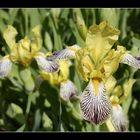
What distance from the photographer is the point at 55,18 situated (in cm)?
175

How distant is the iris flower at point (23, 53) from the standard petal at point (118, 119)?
0.85 ft

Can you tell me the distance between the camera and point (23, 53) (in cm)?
161

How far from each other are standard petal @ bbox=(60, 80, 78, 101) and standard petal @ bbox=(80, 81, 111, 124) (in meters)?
0.20

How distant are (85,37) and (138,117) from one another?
0.44 metres

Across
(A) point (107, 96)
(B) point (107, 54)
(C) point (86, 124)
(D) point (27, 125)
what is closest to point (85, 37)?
(B) point (107, 54)

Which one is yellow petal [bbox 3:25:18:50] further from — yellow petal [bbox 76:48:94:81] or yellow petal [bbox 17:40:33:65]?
yellow petal [bbox 76:48:94:81]

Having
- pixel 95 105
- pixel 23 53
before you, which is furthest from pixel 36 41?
pixel 95 105

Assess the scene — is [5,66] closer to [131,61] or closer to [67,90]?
[67,90]

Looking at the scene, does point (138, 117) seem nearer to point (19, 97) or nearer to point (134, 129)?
point (134, 129)

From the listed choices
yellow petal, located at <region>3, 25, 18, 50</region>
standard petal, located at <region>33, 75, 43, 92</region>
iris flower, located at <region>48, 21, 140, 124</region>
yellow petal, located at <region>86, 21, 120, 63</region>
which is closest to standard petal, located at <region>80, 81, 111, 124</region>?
iris flower, located at <region>48, 21, 140, 124</region>

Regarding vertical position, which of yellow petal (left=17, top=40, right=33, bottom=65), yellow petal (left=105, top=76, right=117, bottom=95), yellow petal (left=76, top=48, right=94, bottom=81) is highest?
yellow petal (left=17, top=40, right=33, bottom=65)

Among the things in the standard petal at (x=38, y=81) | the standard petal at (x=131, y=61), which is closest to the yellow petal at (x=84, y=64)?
the standard petal at (x=131, y=61)

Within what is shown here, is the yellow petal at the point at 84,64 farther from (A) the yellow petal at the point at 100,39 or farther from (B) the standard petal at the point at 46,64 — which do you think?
(B) the standard petal at the point at 46,64

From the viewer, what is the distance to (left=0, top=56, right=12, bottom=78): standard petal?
1.57 m
